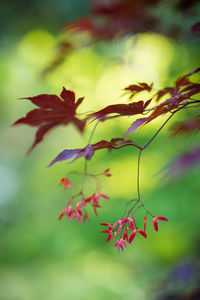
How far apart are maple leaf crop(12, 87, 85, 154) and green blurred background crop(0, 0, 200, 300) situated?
1.20 metres

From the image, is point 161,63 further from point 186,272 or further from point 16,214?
point 16,214

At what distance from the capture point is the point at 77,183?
2932 millimetres

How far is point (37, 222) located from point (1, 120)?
75.0 inches

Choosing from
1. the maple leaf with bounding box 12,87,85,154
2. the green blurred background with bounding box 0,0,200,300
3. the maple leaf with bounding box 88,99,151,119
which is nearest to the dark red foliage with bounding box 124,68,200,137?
the maple leaf with bounding box 88,99,151,119

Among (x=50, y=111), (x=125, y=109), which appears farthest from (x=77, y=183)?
(x=125, y=109)

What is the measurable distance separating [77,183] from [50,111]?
7.57 ft

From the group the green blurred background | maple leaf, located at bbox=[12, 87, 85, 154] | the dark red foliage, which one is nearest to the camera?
the dark red foliage

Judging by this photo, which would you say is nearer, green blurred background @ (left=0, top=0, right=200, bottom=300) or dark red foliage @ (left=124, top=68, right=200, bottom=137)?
dark red foliage @ (left=124, top=68, right=200, bottom=137)

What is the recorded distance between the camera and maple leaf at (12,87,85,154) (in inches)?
24.7

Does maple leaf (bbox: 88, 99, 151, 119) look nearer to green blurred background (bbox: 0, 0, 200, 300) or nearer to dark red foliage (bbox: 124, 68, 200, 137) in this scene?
dark red foliage (bbox: 124, 68, 200, 137)

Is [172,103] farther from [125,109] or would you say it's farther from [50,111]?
[50,111]

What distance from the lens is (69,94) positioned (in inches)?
24.7

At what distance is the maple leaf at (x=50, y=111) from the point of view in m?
0.63

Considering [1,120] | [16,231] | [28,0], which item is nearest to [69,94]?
[16,231]
